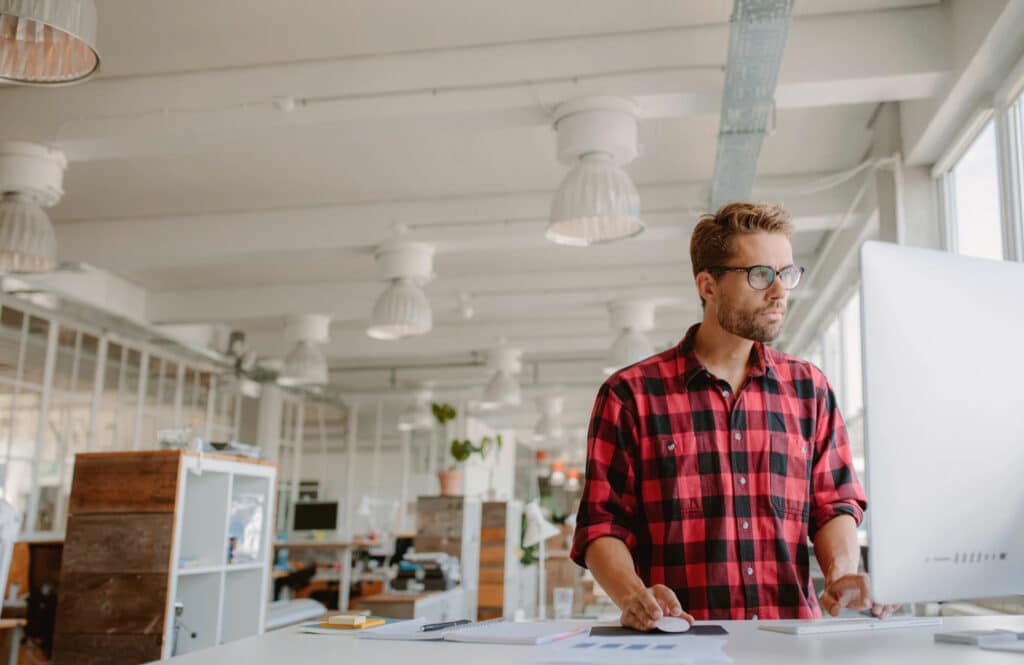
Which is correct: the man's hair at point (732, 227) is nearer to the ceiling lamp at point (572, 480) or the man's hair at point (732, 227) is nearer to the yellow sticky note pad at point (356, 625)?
the yellow sticky note pad at point (356, 625)

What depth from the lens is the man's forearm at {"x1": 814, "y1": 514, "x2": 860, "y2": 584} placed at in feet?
5.97

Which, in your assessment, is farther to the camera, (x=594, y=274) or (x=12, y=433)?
(x=594, y=274)

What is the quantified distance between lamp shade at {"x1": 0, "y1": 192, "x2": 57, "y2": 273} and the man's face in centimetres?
396

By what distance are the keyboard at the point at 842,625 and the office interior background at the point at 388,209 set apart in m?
0.53

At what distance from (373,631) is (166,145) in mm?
4137

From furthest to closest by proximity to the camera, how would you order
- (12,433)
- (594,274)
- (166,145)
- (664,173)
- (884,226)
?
(594,274), (12,433), (664,173), (884,226), (166,145)

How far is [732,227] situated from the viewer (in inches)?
76.8

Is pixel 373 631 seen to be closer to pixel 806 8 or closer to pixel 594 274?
pixel 806 8

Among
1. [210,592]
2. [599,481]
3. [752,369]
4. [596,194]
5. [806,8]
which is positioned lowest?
[210,592]

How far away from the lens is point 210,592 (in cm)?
512

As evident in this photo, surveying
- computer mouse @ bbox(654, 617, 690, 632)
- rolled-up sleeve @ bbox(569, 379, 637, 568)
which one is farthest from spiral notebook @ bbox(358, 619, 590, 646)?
rolled-up sleeve @ bbox(569, 379, 637, 568)

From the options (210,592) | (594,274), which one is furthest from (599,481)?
(594,274)

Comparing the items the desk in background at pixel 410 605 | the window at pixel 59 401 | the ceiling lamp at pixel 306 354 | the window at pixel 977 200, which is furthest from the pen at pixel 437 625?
the ceiling lamp at pixel 306 354

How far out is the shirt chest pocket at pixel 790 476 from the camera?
1.93 metres
